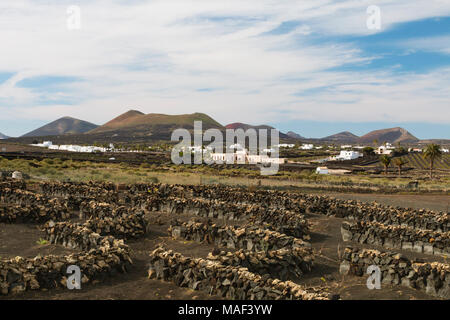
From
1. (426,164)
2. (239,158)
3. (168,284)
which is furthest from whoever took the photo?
(426,164)

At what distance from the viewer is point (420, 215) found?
830 inches

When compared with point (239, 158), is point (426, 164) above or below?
below

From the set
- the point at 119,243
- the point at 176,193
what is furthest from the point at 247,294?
the point at 176,193

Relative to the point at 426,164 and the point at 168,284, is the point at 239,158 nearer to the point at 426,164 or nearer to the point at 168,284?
the point at 426,164

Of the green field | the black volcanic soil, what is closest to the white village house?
the green field

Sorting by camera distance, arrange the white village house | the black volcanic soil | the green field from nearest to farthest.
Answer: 1. the black volcanic soil
2. the white village house
3. the green field

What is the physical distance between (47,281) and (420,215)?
18962mm

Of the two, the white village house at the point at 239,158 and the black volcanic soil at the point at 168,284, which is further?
the white village house at the point at 239,158

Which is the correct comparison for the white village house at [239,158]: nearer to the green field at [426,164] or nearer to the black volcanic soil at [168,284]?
the green field at [426,164]

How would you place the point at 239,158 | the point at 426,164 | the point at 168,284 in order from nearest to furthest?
the point at 168,284, the point at 239,158, the point at 426,164

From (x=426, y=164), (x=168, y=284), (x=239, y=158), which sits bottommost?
(x=426, y=164)

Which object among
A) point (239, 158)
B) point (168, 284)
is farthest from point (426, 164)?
point (168, 284)

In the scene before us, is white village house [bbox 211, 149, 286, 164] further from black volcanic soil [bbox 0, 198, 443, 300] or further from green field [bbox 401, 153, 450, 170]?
black volcanic soil [bbox 0, 198, 443, 300]

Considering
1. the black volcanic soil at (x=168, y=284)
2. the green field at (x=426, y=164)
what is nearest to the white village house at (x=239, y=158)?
the green field at (x=426, y=164)
